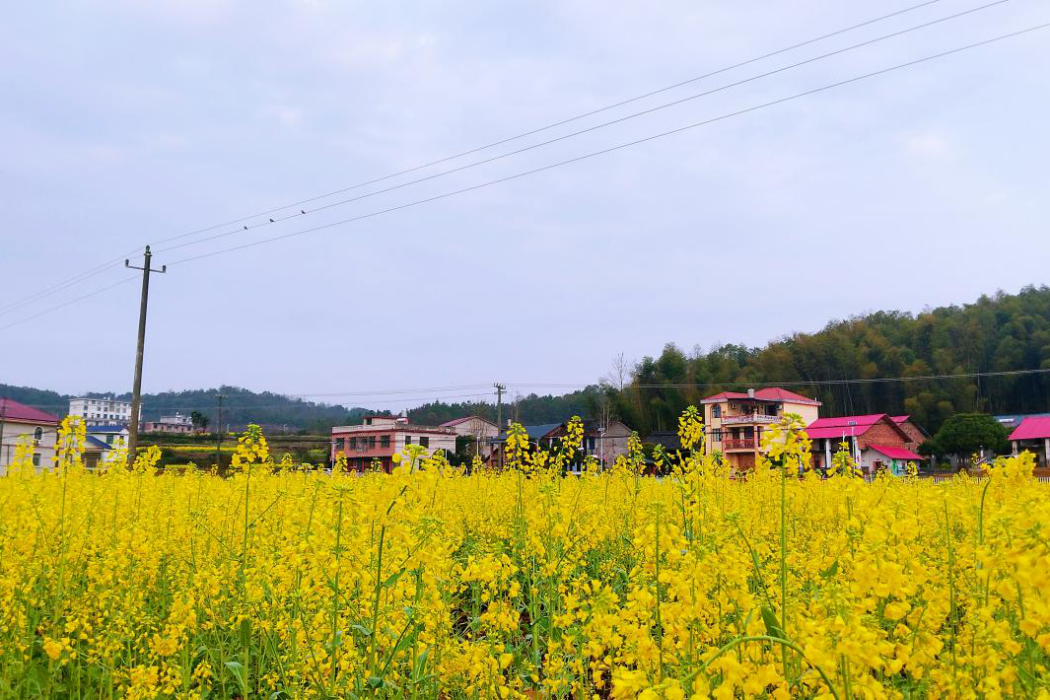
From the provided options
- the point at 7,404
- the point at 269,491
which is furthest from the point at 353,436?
the point at 269,491

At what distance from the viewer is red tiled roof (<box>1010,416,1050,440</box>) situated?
151ft

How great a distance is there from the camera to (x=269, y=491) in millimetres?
7656

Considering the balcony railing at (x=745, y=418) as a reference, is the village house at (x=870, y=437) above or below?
below

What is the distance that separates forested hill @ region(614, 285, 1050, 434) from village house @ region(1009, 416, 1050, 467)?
9905 millimetres

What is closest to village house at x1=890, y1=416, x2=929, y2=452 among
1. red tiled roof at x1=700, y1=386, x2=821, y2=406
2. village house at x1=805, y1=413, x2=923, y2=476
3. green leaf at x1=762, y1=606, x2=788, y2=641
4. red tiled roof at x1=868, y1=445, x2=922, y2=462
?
village house at x1=805, y1=413, x2=923, y2=476

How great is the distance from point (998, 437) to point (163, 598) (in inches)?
1751

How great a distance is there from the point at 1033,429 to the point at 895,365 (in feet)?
57.4

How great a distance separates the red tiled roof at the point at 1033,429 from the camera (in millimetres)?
45875

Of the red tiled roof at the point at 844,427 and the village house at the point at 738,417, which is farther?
the village house at the point at 738,417

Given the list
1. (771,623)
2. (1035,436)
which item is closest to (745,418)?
(1035,436)

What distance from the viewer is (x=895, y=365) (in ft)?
211

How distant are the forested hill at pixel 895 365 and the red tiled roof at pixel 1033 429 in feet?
31.5

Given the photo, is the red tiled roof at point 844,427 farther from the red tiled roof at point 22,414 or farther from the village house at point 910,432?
the red tiled roof at point 22,414

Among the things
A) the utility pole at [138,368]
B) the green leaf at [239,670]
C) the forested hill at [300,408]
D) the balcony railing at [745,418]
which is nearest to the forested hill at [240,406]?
the forested hill at [300,408]
